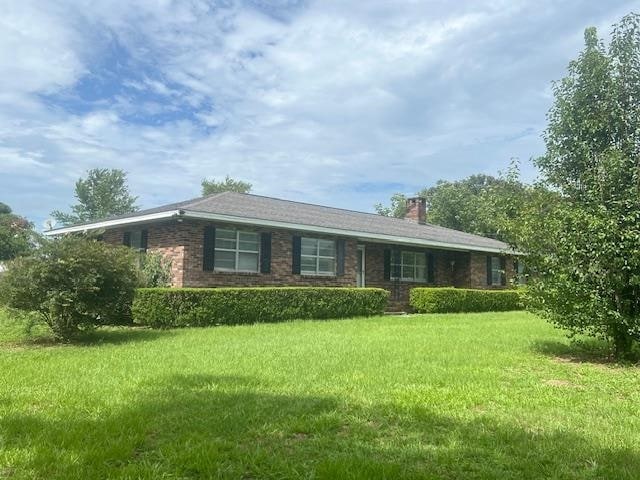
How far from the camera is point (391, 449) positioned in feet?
14.0

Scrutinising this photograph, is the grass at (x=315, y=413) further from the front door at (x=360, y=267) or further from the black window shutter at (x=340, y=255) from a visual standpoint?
the front door at (x=360, y=267)

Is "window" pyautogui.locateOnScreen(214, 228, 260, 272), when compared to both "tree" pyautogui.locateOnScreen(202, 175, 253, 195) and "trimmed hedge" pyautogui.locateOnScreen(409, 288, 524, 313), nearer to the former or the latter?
"trimmed hedge" pyautogui.locateOnScreen(409, 288, 524, 313)

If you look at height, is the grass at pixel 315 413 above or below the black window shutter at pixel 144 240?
below

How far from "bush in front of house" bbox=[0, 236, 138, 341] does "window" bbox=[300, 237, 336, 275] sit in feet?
25.3

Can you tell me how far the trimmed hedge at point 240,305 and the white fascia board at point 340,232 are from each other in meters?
2.19

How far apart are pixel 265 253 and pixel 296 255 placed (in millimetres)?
1203

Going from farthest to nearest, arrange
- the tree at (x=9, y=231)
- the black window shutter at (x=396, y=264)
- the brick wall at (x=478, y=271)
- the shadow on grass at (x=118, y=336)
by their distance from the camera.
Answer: the tree at (x=9, y=231) → the brick wall at (x=478, y=271) → the black window shutter at (x=396, y=264) → the shadow on grass at (x=118, y=336)

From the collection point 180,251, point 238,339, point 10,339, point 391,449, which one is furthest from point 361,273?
point 391,449

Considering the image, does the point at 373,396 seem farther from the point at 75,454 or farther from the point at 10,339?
the point at 10,339

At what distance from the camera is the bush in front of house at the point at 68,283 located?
10.2 meters

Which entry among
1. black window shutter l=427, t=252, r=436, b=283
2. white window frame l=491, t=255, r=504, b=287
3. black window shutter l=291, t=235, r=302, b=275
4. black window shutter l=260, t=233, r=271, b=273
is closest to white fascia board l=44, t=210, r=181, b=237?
black window shutter l=260, t=233, r=271, b=273

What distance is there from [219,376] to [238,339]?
3.91 metres

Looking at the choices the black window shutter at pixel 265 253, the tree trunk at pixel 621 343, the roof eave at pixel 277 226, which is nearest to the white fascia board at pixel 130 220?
the roof eave at pixel 277 226

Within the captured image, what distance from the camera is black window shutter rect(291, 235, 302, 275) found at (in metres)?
17.5
